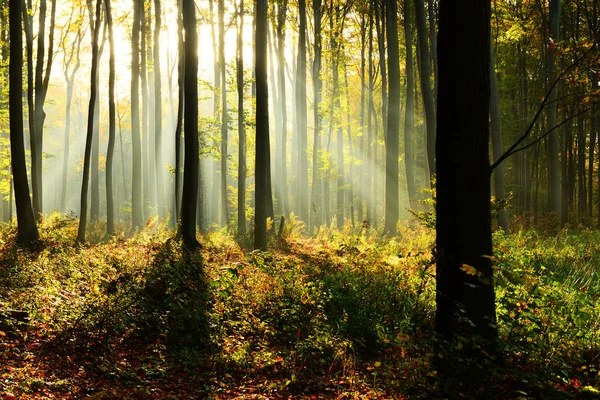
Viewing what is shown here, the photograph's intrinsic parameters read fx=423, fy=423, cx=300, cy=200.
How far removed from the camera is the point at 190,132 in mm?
11914

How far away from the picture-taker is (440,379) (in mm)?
3969

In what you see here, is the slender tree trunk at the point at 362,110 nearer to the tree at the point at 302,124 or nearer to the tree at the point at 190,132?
the tree at the point at 302,124

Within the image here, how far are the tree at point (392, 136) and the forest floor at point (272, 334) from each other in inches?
236

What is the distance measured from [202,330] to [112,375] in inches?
56.8

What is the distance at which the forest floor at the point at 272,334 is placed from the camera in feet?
13.7

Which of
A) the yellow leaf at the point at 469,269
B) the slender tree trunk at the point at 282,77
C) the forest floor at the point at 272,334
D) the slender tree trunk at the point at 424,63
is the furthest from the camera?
the slender tree trunk at the point at 282,77

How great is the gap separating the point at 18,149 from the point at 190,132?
436 cm

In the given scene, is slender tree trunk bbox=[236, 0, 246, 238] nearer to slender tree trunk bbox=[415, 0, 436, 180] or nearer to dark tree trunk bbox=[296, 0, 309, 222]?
dark tree trunk bbox=[296, 0, 309, 222]

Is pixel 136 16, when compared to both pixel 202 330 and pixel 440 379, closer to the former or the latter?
pixel 202 330

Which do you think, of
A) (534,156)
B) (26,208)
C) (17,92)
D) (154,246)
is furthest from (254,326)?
(534,156)

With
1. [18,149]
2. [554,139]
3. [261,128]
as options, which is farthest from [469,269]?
[554,139]

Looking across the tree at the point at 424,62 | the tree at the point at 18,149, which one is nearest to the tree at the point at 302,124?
the tree at the point at 424,62

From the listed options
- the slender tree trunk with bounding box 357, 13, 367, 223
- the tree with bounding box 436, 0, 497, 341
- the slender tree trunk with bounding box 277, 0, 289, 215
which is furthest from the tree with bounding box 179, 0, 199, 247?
the slender tree trunk with bounding box 357, 13, 367, 223

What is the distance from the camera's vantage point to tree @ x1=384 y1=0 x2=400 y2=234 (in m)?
15.0
